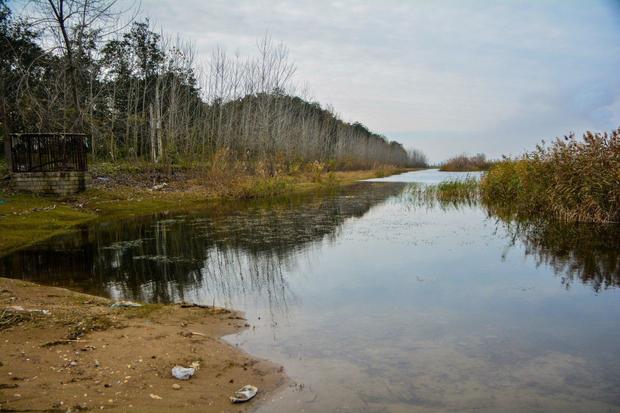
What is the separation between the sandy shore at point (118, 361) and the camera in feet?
12.2

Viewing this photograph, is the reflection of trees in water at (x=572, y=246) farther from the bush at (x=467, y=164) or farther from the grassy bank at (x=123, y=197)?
the bush at (x=467, y=164)

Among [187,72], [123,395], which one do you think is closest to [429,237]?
[123,395]

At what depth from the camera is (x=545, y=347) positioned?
17.4 ft

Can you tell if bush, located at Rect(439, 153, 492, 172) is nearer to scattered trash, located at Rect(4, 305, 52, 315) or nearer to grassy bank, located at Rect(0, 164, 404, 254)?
grassy bank, located at Rect(0, 164, 404, 254)

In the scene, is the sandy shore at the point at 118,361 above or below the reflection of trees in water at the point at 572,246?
below

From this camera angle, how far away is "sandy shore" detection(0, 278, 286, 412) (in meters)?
3.73

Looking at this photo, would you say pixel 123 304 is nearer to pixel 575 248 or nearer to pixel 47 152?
pixel 575 248

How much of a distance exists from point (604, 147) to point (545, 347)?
34.0 ft

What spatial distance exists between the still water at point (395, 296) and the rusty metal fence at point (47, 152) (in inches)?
223

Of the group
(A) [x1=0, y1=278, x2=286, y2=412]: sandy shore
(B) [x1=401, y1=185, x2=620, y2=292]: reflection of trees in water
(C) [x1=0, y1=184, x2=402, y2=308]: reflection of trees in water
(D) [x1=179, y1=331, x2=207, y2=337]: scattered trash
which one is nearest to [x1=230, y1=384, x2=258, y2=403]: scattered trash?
(A) [x1=0, y1=278, x2=286, y2=412]: sandy shore

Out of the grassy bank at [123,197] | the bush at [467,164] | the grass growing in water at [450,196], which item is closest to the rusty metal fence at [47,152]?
the grassy bank at [123,197]

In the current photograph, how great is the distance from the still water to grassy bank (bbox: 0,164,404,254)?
4.76 feet

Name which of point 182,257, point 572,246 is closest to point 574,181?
point 572,246

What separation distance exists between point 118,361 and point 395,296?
421 cm
